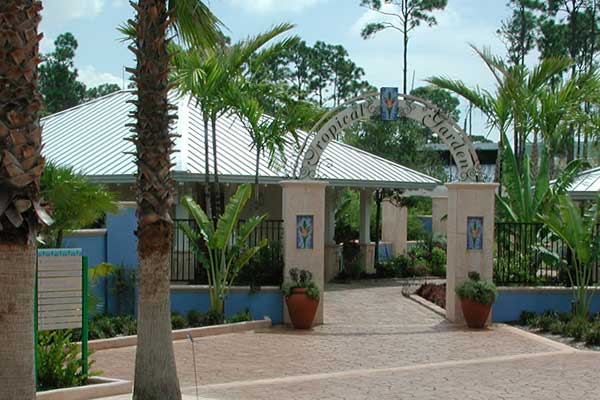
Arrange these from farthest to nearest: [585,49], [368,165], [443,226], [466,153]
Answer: [585,49], [443,226], [368,165], [466,153]

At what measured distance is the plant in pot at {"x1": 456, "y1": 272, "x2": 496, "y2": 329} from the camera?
A: 55.5 feet

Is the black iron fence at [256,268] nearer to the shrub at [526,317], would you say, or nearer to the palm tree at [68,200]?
the palm tree at [68,200]

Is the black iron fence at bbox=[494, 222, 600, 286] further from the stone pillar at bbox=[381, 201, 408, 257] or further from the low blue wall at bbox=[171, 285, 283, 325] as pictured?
the stone pillar at bbox=[381, 201, 408, 257]

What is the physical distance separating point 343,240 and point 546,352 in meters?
14.0

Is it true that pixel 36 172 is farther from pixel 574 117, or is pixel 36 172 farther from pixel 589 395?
pixel 574 117

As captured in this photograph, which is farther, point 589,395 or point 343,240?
point 343,240

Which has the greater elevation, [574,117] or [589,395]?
[574,117]

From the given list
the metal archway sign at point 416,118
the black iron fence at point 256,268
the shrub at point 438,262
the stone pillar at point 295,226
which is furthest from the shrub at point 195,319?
the shrub at point 438,262

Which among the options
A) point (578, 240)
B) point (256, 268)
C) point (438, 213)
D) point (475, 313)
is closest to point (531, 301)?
point (475, 313)

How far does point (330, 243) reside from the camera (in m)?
25.9

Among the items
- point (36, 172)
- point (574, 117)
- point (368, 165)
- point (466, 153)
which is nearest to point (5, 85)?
point (36, 172)

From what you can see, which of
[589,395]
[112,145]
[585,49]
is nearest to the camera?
[589,395]

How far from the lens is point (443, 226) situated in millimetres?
36500

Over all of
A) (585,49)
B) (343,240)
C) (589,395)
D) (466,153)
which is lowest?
(589,395)
